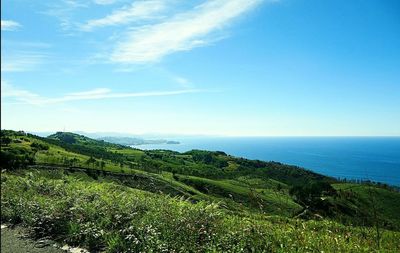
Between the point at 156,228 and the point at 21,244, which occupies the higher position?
the point at 156,228

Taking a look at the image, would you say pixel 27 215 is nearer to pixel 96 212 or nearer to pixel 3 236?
pixel 3 236

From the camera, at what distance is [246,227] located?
8531mm

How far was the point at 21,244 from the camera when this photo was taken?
9.41m

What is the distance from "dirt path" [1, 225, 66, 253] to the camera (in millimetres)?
8930

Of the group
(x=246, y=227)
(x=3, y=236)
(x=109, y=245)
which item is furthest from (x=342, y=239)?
(x=3, y=236)

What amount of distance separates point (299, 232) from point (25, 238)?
7.20 metres

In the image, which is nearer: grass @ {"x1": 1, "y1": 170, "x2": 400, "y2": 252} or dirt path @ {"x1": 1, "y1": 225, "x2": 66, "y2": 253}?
grass @ {"x1": 1, "y1": 170, "x2": 400, "y2": 252}

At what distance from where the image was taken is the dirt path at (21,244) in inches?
352

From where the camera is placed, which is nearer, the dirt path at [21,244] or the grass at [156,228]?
the grass at [156,228]

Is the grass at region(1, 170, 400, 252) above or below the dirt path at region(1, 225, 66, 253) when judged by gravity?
above

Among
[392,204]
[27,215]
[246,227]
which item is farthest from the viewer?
[392,204]

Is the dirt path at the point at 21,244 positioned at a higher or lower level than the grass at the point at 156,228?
lower

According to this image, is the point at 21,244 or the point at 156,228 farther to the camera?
the point at 21,244

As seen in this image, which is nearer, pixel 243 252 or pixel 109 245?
pixel 243 252
